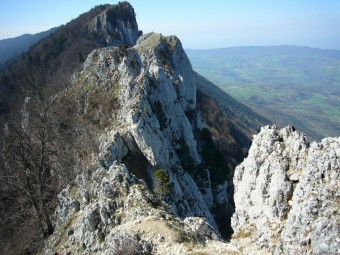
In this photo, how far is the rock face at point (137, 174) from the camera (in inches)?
847

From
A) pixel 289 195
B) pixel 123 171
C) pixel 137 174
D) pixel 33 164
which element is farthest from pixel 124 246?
pixel 137 174

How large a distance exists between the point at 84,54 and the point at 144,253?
124 m

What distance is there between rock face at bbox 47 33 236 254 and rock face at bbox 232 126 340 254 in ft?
13.2

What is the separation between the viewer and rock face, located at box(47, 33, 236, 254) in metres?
21.5

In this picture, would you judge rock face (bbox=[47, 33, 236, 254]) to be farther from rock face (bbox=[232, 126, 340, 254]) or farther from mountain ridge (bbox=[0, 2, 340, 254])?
rock face (bbox=[232, 126, 340, 254])

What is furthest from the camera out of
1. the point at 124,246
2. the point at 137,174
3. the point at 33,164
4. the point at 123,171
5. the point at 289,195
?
the point at 137,174

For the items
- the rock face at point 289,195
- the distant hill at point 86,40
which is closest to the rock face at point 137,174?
the rock face at point 289,195

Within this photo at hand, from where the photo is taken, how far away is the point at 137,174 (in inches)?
1588

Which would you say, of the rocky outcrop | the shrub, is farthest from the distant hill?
the shrub

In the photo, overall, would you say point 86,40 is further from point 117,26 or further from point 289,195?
point 289,195

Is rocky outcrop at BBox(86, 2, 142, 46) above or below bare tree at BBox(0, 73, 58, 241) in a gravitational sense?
above

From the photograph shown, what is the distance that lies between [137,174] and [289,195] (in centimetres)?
2590

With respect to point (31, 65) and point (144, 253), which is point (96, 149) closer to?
point (144, 253)

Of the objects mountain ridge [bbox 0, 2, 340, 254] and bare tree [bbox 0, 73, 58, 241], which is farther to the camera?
bare tree [bbox 0, 73, 58, 241]
